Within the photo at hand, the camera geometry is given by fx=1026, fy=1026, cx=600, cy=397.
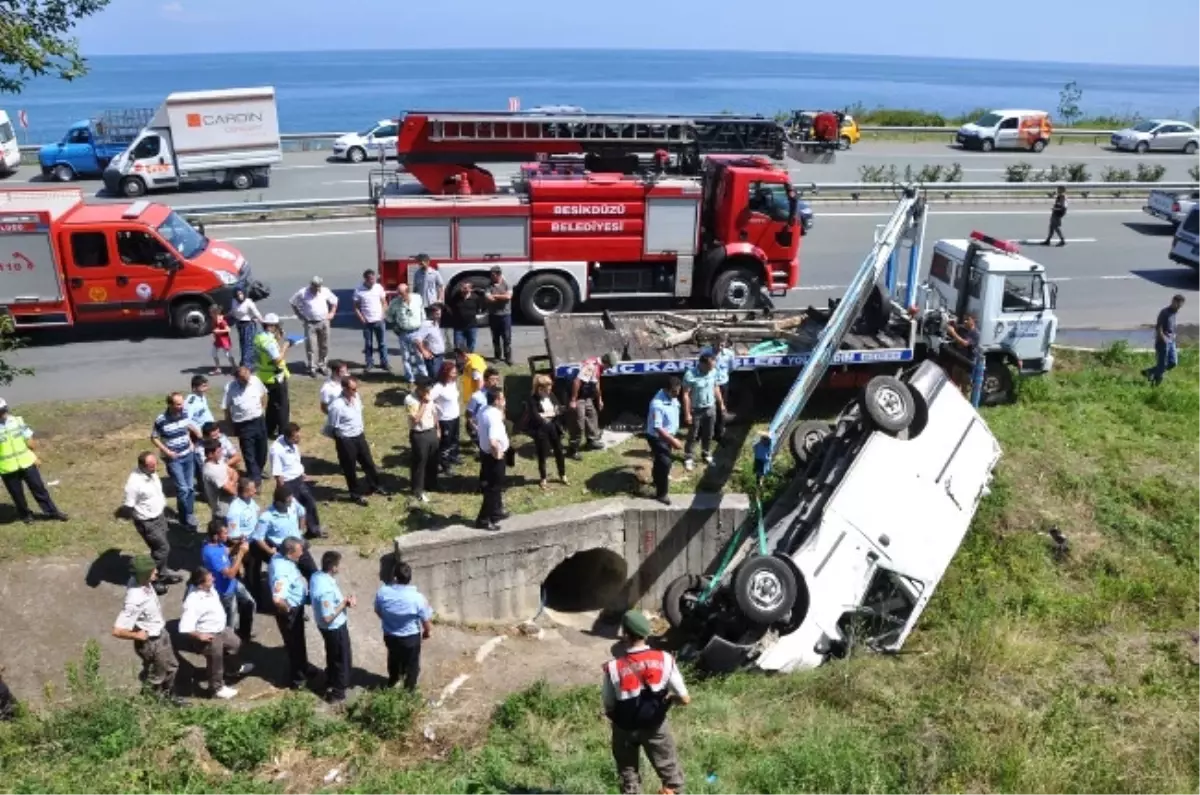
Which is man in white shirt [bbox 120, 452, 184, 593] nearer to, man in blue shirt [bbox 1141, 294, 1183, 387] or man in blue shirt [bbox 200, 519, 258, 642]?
man in blue shirt [bbox 200, 519, 258, 642]

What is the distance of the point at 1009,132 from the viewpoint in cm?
3906

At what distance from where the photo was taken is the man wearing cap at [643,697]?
639cm

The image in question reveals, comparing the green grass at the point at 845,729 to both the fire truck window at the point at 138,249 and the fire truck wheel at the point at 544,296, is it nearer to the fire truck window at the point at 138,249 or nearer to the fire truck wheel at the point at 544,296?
the fire truck wheel at the point at 544,296

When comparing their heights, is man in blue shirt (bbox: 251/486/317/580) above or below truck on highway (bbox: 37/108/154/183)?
below

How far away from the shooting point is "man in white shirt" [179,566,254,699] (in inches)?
328

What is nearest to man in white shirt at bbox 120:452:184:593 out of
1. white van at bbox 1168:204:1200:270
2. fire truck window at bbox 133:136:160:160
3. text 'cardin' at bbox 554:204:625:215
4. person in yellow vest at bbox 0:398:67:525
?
person in yellow vest at bbox 0:398:67:525

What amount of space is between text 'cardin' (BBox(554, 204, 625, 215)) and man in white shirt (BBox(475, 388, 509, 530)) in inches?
Answer: 266

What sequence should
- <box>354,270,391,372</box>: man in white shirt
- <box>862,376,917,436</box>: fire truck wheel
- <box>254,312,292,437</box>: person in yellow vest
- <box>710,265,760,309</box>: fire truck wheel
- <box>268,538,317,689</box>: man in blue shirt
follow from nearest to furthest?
<box>268,538,317,689</box>: man in blue shirt → <box>862,376,917,436</box>: fire truck wheel → <box>254,312,292,437</box>: person in yellow vest → <box>354,270,391,372</box>: man in white shirt → <box>710,265,760,309</box>: fire truck wheel

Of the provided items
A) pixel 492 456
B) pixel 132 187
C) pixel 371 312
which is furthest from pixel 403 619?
pixel 132 187

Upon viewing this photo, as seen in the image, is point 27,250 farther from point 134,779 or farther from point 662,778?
point 662,778

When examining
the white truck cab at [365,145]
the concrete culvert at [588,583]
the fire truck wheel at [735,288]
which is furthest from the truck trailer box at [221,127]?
the concrete culvert at [588,583]

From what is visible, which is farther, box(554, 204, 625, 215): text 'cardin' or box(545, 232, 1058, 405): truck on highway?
box(554, 204, 625, 215): text 'cardin'

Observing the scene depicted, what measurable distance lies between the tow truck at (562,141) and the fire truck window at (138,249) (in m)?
4.33

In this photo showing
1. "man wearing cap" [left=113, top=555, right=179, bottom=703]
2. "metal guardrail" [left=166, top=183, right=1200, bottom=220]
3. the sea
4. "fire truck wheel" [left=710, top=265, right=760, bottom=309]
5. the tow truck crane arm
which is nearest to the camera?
"man wearing cap" [left=113, top=555, right=179, bottom=703]
